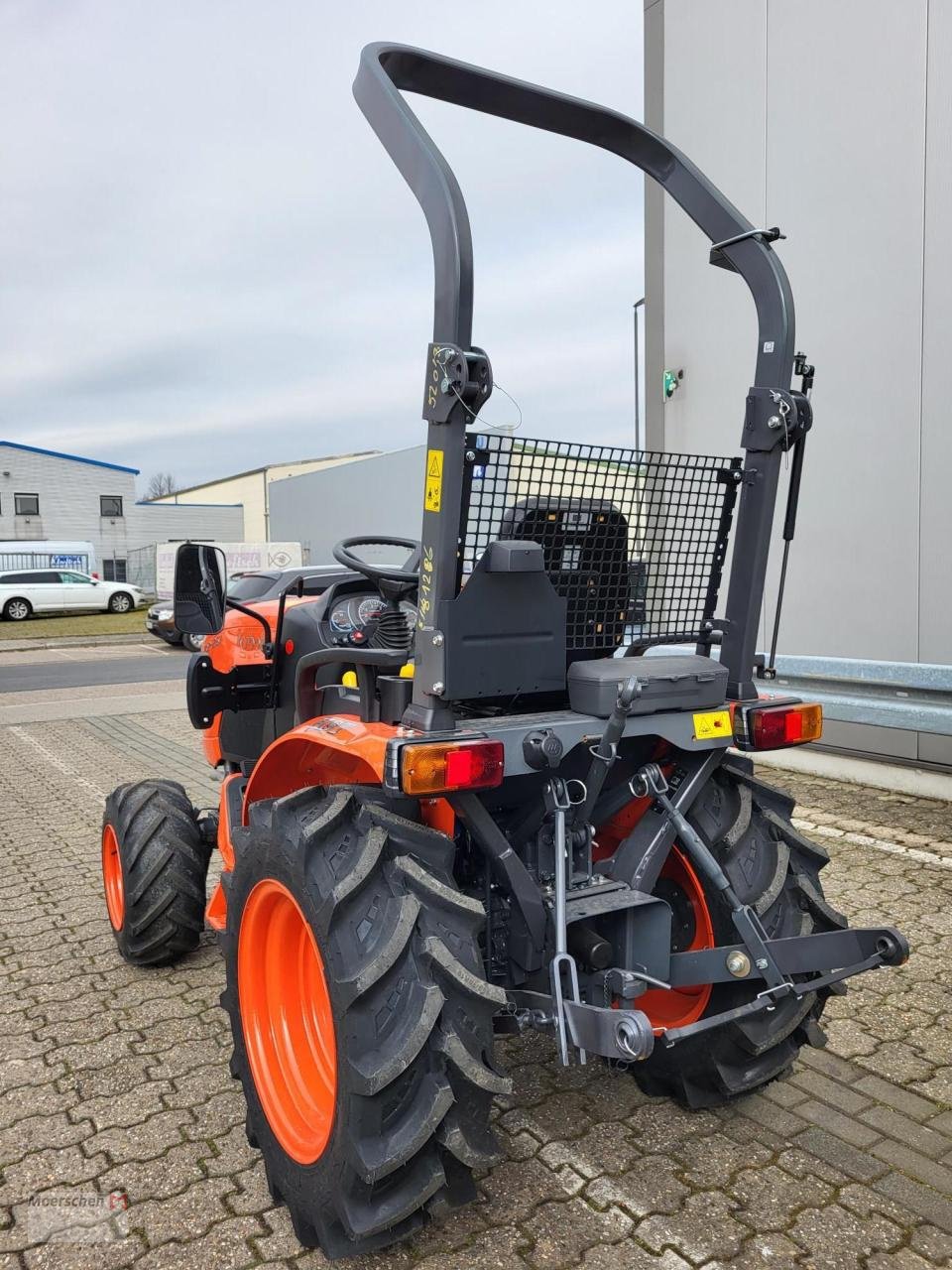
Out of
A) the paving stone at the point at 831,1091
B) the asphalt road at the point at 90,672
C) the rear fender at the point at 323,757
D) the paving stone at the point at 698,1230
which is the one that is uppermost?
the rear fender at the point at 323,757

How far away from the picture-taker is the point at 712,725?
2.71 meters

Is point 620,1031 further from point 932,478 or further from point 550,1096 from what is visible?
point 932,478

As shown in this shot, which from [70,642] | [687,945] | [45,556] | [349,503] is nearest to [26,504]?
[45,556]

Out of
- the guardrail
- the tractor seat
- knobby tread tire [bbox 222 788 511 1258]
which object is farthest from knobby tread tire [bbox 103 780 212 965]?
the guardrail

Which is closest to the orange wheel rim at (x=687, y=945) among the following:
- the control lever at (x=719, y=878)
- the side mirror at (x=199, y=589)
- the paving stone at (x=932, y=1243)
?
the control lever at (x=719, y=878)

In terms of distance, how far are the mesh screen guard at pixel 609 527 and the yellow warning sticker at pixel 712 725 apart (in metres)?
0.27

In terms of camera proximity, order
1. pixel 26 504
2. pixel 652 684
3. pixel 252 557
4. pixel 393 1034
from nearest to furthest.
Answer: pixel 393 1034 < pixel 652 684 < pixel 252 557 < pixel 26 504

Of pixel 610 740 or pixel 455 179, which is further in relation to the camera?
pixel 610 740

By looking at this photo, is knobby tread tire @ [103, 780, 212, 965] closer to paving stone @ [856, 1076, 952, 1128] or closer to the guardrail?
paving stone @ [856, 1076, 952, 1128]

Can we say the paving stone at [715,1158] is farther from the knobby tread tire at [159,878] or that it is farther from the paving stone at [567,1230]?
the knobby tread tire at [159,878]

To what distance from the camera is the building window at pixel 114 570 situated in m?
44.3

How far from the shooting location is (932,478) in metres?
6.36

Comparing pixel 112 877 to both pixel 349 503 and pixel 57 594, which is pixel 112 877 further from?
pixel 349 503

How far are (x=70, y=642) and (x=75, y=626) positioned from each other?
3626 millimetres
